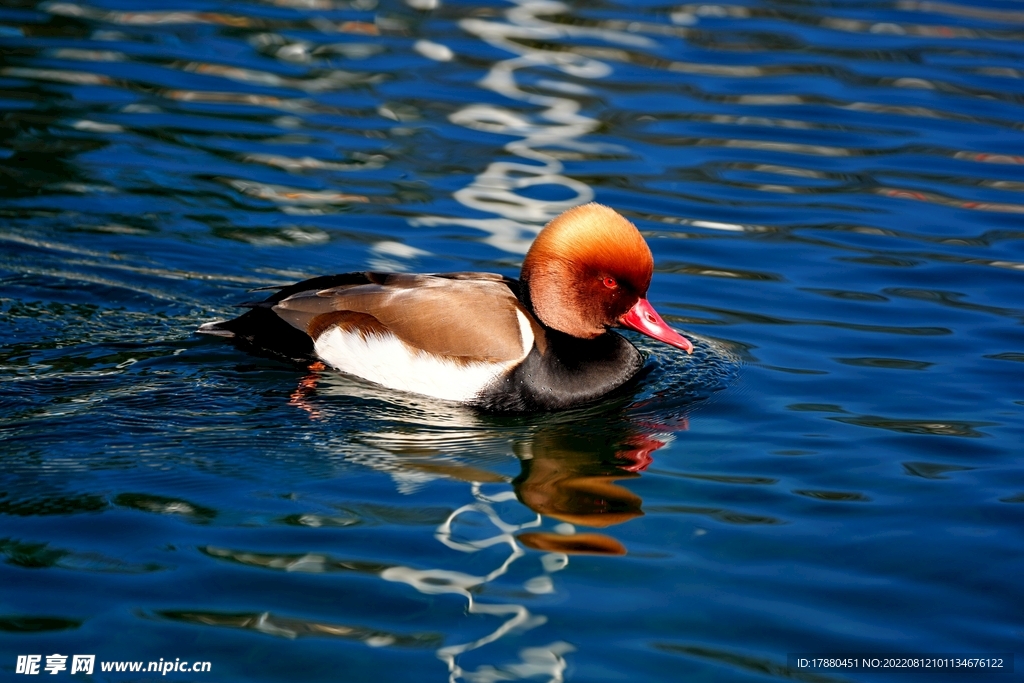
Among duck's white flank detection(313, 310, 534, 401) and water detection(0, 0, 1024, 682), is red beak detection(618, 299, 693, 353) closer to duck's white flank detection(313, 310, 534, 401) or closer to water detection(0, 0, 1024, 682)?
water detection(0, 0, 1024, 682)

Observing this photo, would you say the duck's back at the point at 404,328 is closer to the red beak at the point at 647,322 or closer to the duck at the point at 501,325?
the duck at the point at 501,325

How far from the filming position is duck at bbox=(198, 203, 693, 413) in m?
6.38

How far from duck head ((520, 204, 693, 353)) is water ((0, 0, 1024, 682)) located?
1.49 feet

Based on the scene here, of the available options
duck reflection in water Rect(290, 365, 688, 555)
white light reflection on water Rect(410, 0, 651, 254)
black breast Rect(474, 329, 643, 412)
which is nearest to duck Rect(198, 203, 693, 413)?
black breast Rect(474, 329, 643, 412)

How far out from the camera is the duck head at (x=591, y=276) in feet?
20.9

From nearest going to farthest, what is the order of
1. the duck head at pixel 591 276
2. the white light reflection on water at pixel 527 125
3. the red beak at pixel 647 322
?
1. the duck head at pixel 591 276
2. the red beak at pixel 647 322
3. the white light reflection on water at pixel 527 125

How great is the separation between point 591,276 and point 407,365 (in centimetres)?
107

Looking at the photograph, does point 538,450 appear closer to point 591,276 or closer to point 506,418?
point 506,418

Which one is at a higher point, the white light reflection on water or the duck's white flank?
the white light reflection on water

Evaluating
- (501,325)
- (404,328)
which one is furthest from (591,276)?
(404,328)

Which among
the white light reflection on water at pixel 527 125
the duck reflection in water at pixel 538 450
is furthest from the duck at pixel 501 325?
the white light reflection on water at pixel 527 125

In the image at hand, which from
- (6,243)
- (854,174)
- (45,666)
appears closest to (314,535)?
(45,666)

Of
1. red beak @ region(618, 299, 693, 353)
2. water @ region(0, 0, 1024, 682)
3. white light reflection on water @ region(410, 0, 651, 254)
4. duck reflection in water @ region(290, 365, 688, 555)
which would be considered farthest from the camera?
white light reflection on water @ region(410, 0, 651, 254)

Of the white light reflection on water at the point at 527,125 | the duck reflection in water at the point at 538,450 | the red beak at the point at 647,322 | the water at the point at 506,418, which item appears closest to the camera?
the water at the point at 506,418
